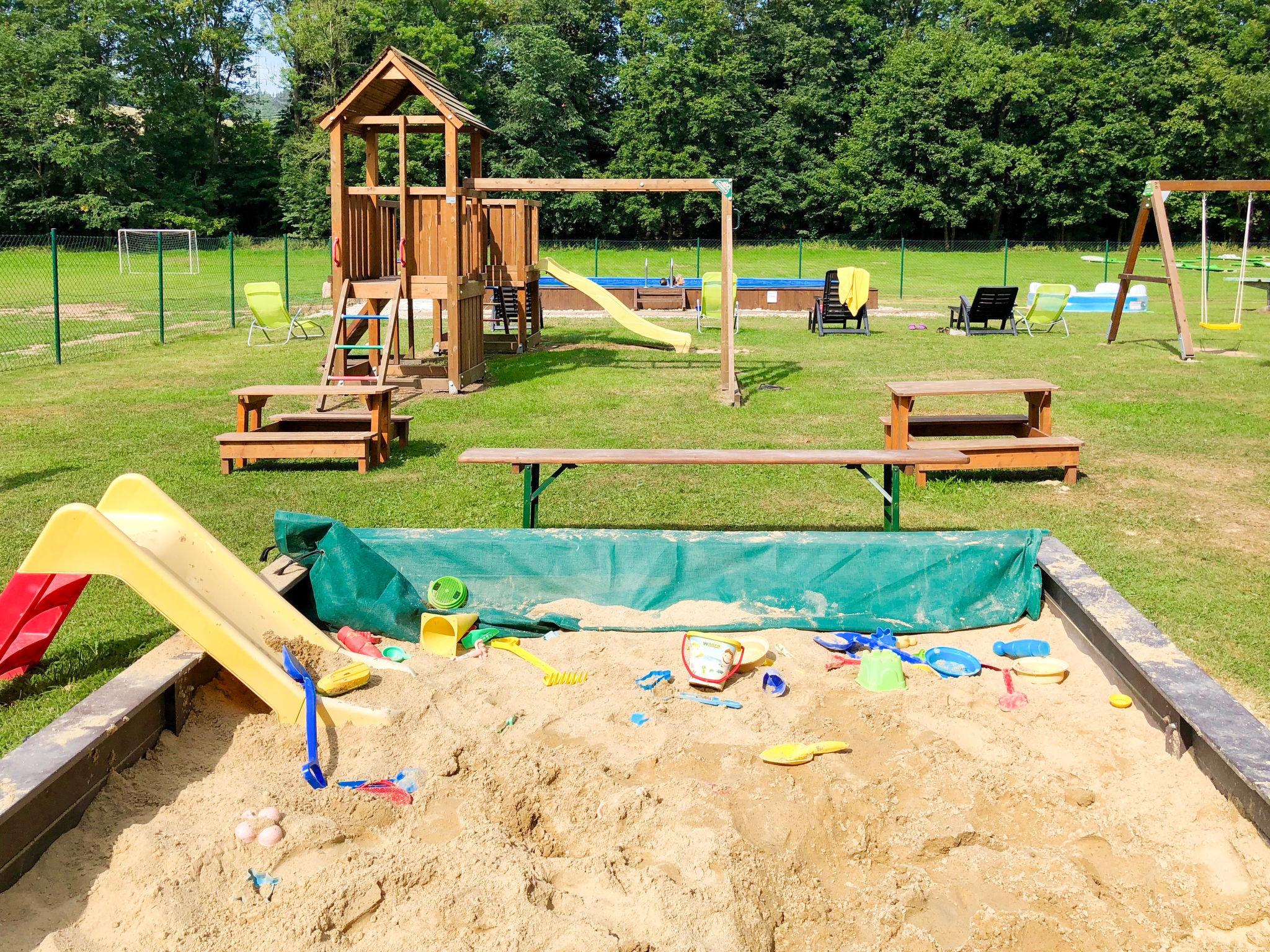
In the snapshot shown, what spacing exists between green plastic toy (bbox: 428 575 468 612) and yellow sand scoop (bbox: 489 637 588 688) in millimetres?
399

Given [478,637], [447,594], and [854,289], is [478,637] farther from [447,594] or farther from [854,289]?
[854,289]

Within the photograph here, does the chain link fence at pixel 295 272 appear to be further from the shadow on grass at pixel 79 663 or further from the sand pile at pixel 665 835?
the sand pile at pixel 665 835

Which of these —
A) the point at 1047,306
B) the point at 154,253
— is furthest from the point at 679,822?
the point at 154,253

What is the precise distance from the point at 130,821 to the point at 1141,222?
1756cm

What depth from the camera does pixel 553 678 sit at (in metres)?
4.61

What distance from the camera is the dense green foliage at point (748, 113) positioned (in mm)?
48688

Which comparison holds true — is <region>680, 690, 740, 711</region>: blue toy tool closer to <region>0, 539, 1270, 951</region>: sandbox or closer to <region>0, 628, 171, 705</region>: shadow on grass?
<region>0, 539, 1270, 951</region>: sandbox

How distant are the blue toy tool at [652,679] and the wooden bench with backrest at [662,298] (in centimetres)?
1892

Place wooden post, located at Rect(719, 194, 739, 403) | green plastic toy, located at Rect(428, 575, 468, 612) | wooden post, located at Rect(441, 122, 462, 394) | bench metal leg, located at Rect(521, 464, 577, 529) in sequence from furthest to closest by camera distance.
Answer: wooden post, located at Rect(441, 122, 462, 394) < wooden post, located at Rect(719, 194, 739, 403) < bench metal leg, located at Rect(521, 464, 577, 529) < green plastic toy, located at Rect(428, 575, 468, 612)

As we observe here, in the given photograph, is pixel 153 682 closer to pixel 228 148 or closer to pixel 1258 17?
pixel 228 148

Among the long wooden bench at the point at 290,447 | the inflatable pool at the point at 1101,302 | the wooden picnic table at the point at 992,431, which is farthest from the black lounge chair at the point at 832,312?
the long wooden bench at the point at 290,447

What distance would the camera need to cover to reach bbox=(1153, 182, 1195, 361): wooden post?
16094mm

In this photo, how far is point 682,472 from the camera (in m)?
8.81

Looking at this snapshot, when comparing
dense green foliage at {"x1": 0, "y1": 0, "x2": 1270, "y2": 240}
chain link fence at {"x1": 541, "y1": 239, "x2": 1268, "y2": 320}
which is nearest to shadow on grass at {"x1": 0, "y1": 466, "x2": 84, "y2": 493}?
chain link fence at {"x1": 541, "y1": 239, "x2": 1268, "y2": 320}
